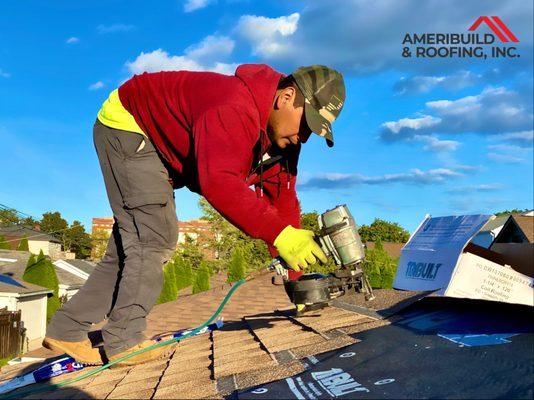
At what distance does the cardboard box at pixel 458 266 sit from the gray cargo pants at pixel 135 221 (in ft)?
4.26

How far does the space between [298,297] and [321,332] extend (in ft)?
1.53

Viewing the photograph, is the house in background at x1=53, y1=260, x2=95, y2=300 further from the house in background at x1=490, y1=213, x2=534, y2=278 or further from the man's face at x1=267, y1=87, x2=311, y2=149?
the house in background at x1=490, y1=213, x2=534, y2=278

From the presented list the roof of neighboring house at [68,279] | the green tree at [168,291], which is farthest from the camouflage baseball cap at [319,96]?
the roof of neighboring house at [68,279]

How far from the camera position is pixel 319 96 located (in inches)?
101

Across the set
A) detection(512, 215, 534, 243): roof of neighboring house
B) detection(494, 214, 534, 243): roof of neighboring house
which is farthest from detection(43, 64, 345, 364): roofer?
detection(512, 215, 534, 243): roof of neighboring house

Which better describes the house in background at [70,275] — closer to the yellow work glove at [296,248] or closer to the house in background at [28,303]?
the house in background at [28,303]

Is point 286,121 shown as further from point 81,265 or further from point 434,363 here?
point 81,265

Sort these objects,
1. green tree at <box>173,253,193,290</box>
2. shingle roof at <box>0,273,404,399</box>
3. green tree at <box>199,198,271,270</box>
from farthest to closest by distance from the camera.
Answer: green tree at <box>199,198,271,270</box> < green tree at <box>173,253,193,290</box> < shingle roof at <box>0,273,404,399</box>

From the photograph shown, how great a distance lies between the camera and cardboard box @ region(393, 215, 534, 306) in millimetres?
1998

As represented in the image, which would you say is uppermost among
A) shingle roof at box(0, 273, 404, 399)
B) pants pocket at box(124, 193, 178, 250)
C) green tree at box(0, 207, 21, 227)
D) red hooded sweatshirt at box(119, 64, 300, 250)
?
green tree at box(0, 207, 21, 227)

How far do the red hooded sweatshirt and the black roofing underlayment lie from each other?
2.28 feet

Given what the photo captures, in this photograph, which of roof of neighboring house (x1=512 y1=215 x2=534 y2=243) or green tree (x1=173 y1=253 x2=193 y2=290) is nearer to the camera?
roof of neighboring house (x1=512 y1=215 x2=534 y2=243)

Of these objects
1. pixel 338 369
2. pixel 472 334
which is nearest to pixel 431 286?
pixel 472 334

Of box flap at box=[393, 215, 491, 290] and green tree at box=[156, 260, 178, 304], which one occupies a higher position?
box flap at box=[393, 215, 491, 290]
